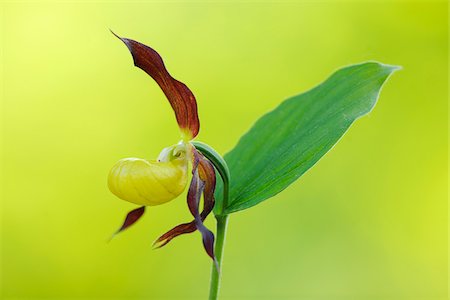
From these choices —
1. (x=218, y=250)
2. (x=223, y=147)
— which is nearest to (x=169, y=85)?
(x=218, y=250)

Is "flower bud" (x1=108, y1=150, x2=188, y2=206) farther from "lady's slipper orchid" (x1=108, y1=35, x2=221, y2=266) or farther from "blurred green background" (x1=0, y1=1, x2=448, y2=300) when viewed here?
"blurred green background" (x1=0, y1=1, x2=448, y2=300)

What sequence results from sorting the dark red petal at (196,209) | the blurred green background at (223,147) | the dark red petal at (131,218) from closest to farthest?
the dark red petal at (196,209) → the dark red petal at (131,218) → the blurred green background at (223,147)

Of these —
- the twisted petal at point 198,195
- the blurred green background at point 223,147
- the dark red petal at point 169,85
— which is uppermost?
the blurred green background at point 223,147

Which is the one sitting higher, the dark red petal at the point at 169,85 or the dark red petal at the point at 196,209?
the dark red petal at the point at 169,85

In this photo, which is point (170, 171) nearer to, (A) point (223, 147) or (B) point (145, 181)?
(B) point (145, 181)

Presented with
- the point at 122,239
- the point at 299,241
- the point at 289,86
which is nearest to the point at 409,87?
the point at 289,86

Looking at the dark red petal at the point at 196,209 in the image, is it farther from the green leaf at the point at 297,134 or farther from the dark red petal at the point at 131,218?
the dark red petal at the point at 131,218

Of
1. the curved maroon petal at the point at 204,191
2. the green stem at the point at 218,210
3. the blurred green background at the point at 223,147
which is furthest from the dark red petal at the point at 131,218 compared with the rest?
the blurred green background at the point at 223,147

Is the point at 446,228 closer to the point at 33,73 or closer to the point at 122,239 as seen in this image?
the point at 122,239

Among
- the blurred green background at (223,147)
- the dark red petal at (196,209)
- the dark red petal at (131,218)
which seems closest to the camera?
the dark red petal at (196,209)
